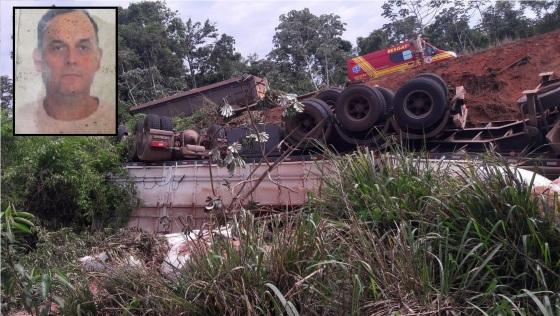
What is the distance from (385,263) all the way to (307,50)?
13664 millimetres

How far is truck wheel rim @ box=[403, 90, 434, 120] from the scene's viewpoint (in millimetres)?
8539

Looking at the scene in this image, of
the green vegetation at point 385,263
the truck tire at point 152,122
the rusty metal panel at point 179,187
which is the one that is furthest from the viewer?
the truck tire at point 152,122

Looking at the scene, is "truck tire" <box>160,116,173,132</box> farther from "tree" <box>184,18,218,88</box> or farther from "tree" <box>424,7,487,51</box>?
"tree" <box>424,7,487,51</box>

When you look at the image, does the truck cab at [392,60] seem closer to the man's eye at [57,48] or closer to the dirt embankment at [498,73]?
the dirt embankment at [498,73]

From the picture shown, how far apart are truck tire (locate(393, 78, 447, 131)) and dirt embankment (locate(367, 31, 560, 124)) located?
3.02 metres

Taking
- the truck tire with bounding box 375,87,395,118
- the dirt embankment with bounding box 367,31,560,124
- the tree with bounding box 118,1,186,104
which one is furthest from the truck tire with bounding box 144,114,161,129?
the dirt embankment with bounding box 367,31,560,124

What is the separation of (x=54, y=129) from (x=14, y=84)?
388 mm

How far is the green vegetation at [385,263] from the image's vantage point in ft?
9.90

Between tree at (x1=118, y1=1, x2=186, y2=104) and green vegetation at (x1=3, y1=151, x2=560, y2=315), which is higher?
tree at (x1=118, y1=1, x2=186, y2=104)

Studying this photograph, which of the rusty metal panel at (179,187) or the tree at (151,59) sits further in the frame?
the tree at (151,59)

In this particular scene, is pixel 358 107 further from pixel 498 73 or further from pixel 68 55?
pixel 68 55

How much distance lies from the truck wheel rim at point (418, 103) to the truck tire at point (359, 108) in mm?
407

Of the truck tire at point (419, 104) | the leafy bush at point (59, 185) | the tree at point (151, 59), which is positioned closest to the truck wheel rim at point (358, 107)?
the truck tire at point (419, 104)

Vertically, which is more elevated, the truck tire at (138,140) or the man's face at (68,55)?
the man's face at (68,55)
